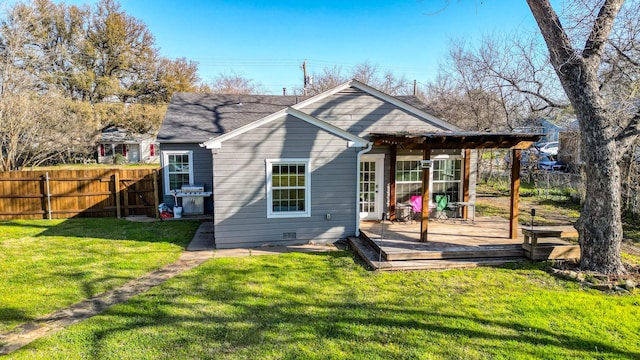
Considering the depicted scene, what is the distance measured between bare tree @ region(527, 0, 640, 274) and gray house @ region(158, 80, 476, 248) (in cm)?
385

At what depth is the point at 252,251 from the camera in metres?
8.06

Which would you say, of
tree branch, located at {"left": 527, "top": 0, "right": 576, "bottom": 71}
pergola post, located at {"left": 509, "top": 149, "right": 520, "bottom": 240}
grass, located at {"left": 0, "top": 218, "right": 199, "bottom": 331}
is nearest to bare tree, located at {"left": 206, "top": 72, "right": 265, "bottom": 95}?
grass, located at {"left": 0, "top": 218, "right": 199, "bottom": 331}

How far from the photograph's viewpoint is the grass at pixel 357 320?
409cm

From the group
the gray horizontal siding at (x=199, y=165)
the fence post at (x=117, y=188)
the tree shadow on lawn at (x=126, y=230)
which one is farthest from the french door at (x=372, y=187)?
the fence post at (x=117, y=188)

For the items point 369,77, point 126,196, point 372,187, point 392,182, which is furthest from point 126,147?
point 392,182

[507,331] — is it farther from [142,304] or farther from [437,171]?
[437,171]

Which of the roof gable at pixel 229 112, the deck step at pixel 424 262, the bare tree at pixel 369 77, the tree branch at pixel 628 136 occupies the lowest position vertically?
the deck step at pixel 424 262

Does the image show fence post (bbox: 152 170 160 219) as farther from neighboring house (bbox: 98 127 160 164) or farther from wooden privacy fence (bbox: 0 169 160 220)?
neighboring house (bbox: 98 127 160 164)

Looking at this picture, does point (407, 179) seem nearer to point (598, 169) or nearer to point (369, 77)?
point (598, 169)

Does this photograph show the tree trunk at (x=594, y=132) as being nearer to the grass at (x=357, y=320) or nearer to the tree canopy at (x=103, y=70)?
the grass at (x=357, y=320)

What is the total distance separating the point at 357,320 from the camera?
15.8ft

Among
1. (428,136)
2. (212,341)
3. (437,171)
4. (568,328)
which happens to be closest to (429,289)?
(568,328)

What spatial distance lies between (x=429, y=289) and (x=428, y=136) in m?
3.10

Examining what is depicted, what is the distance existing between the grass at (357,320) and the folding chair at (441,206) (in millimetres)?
3222
